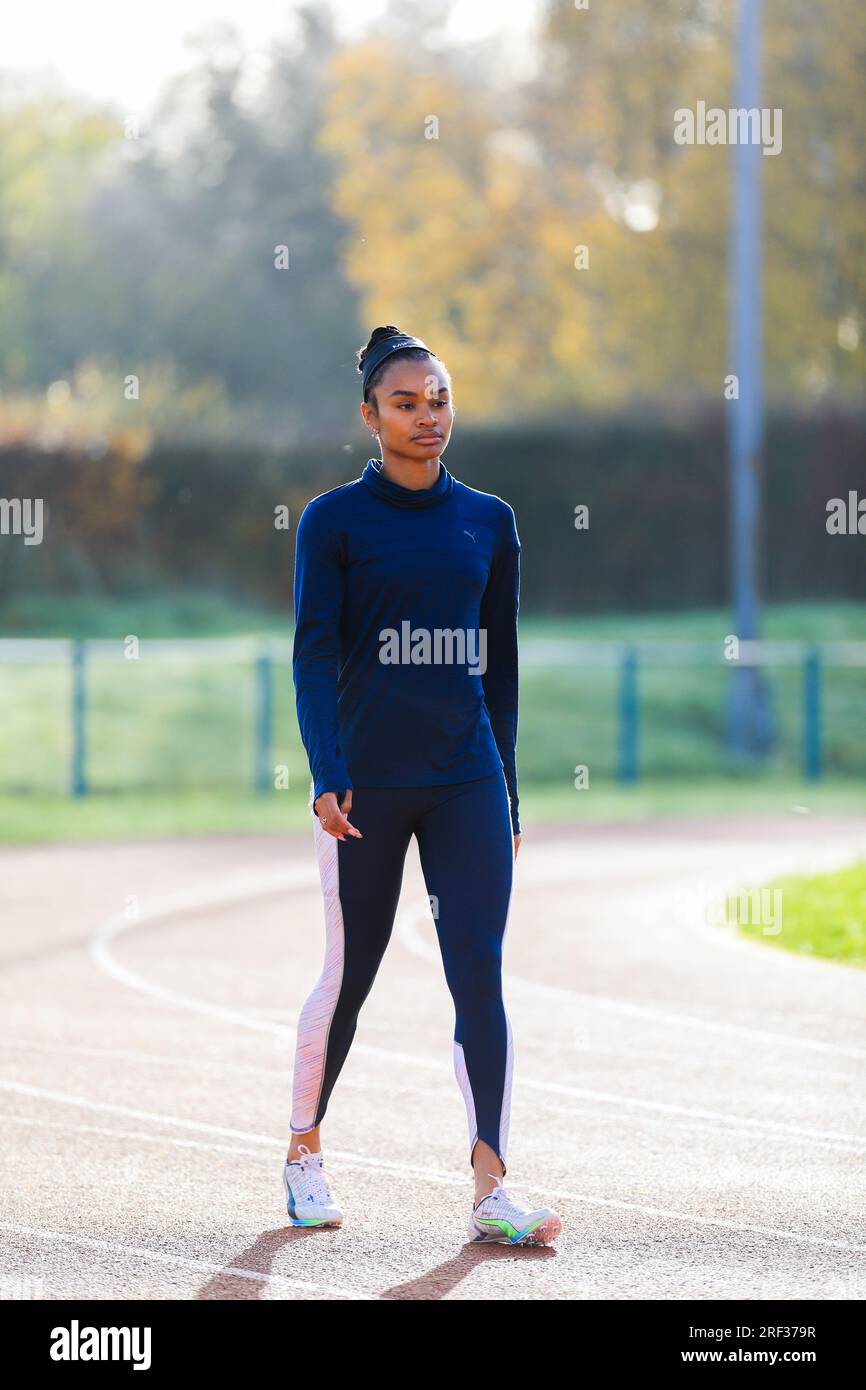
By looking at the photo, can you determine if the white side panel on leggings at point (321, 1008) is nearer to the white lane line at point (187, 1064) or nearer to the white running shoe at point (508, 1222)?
the white running shoe at point (508, 1222)

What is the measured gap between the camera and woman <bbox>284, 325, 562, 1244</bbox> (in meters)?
5.55

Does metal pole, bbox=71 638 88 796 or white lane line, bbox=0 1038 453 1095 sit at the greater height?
metal pole, bbox=71 638 88 796

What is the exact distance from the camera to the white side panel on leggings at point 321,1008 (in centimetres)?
570

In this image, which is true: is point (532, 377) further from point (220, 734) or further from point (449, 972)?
point (449, 972)

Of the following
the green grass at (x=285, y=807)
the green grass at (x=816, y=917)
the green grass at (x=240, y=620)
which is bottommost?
the green grass at (x=816, y=917)

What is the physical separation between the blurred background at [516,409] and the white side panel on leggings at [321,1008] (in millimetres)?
7794

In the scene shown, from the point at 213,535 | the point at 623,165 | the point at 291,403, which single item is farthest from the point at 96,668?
the point at 291,403

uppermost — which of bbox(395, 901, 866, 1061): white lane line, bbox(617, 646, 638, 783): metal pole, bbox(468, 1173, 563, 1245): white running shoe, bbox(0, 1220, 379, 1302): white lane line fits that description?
bbox(617, 646, 638, 783): metal pole

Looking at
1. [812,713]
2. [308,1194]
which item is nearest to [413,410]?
[308,1194]

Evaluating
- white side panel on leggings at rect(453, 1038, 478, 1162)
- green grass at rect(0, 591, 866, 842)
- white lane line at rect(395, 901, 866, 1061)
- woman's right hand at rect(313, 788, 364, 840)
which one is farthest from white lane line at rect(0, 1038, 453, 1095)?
green grass at rect(0, 591, 866, 842)

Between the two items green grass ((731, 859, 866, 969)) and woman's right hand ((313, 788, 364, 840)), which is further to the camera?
green grass ((731, 859, 866, 969))

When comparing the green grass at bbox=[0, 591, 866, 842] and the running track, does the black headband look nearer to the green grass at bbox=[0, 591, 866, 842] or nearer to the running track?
the running track

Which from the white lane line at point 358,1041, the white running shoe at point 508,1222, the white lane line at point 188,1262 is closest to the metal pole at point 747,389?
the white lane line at point 358,1041

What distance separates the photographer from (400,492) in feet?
18.4
